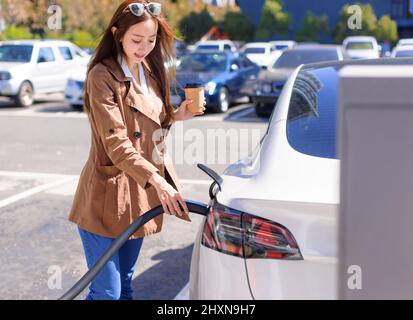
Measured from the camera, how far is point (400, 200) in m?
1.35

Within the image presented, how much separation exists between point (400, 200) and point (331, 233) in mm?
708

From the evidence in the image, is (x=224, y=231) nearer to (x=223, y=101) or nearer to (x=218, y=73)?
(x=223, y=101)

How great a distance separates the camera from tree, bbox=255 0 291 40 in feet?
181

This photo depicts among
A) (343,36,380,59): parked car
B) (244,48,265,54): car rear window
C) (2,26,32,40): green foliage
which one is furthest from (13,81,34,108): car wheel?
(2,26,32,40): green foliage

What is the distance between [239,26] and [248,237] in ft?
185

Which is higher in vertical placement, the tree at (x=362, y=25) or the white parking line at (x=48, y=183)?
the white parking line at (x=48, y=183)

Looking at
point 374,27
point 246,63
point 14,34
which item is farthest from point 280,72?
point 374,27

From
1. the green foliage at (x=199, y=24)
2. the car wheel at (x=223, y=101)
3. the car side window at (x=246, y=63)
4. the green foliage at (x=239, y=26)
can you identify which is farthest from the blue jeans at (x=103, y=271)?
the green foliage at (x=239, y=26)

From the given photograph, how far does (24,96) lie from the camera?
1585 centimetres

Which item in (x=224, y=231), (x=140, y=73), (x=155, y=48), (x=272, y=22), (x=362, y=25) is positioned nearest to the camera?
(x=224, y=231)

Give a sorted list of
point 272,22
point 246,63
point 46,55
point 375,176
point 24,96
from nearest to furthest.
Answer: point 375,176 < point 24,96 < point 246,63 < point 46,55 < point 272,22

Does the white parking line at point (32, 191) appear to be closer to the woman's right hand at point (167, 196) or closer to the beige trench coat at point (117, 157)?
the beige trench coat at point (117, 157)

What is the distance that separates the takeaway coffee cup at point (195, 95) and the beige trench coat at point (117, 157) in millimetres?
178

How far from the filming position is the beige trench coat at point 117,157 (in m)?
2.64
